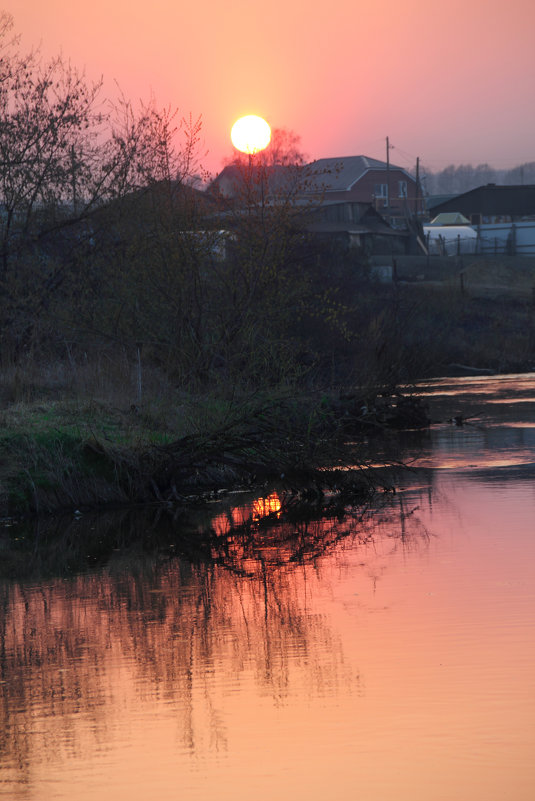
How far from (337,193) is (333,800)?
91822 millimetres

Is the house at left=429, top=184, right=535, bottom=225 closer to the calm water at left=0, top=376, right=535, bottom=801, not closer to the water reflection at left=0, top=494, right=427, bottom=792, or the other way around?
the calm water at left=0, top=376, right=535, bottom=801

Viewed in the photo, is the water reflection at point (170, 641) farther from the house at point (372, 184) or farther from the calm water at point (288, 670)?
the house at point (372, 184)

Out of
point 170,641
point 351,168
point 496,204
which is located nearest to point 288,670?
point 170,641

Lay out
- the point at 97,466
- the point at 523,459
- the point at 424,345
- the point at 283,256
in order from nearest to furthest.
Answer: the point at 97,466
the point at 523,459
the point at 283,256
the point at 424,345

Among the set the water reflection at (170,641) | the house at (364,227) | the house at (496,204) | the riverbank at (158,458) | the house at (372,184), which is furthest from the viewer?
the house at (372,184)

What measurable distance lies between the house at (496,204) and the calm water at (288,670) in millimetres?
82219

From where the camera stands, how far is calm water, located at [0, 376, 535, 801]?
6238 millimetres

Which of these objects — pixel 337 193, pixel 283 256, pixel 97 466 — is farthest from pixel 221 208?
pixel 337 193

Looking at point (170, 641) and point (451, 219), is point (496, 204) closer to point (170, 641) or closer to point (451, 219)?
point (451, 219)

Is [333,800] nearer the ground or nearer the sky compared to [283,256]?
nearer the ground

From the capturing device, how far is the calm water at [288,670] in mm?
6238

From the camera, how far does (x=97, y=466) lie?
15.6 m

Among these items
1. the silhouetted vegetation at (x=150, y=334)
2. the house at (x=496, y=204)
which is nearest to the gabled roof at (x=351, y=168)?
the house at (x=496, y=204)

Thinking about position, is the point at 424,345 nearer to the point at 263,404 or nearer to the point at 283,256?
the point at 283,256
